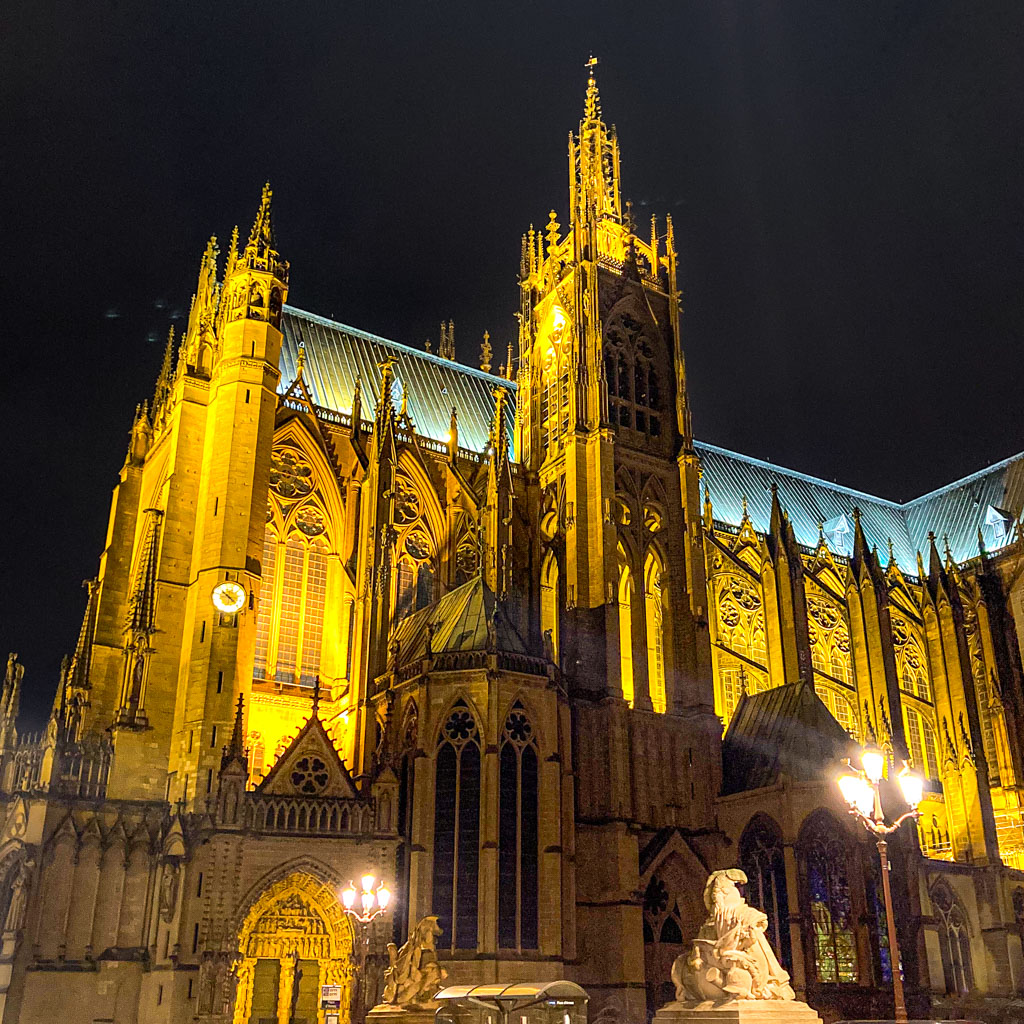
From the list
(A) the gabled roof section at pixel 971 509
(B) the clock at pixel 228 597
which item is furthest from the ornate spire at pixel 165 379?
(A) the gabled roof section at pixel 971 509

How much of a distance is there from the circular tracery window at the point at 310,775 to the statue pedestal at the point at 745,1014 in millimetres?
18178

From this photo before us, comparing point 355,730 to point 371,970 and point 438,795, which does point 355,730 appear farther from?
point 371,970

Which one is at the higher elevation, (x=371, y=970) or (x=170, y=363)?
(x=170, y=363)

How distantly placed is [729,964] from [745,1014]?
0.95 m

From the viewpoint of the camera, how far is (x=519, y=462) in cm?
4562

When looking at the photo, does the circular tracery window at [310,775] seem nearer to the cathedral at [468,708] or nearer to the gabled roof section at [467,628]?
the cathedral at [468,708]

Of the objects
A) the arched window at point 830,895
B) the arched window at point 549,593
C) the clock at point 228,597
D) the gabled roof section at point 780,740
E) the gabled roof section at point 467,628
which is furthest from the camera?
the arched window at point 549,593

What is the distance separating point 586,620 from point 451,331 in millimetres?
24402

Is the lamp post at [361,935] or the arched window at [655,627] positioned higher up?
the arched window at [655,627]

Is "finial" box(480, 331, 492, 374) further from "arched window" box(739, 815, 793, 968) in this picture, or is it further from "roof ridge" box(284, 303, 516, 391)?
"arched window" box(739, 815, 793, 968)

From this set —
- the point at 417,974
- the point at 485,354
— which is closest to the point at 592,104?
the point at 485,354

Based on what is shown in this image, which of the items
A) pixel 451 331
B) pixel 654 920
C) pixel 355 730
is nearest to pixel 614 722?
pixel 654 920

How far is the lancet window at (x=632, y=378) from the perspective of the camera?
147ft

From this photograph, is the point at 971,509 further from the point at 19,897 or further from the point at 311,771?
the point at 19,897
